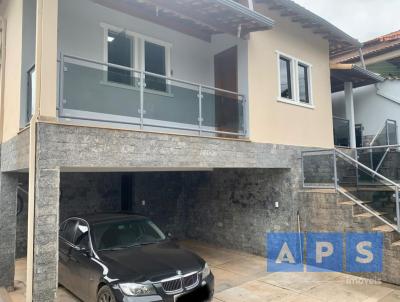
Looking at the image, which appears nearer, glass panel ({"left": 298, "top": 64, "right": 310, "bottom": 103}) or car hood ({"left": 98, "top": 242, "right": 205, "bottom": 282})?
car hood ({"left": 98, "top": 242, "right": 205, "bottom": 282})

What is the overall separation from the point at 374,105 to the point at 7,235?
13208mm

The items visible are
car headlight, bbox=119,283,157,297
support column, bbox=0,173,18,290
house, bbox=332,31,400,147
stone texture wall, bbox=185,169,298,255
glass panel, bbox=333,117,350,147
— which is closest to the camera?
car headlight, bbox=119,283,157,297

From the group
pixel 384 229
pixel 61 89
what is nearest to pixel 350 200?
pixel 384 229

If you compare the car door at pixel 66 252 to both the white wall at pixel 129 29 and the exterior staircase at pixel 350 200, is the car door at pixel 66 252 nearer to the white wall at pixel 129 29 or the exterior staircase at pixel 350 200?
the white wall at pixel 129 29

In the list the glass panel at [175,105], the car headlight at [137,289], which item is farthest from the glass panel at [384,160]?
the car headlight at [137,289]

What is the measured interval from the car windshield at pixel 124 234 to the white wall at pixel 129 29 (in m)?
3.97

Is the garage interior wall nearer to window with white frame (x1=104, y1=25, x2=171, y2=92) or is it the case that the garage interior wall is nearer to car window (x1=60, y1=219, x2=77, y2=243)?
car window (x1=60, y1=219, x2=77, y2=243)

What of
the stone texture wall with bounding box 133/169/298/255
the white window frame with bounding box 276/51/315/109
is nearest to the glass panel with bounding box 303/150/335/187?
the stone texture wall with bounding box 133/169/298/255

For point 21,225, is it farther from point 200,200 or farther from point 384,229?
point 384,229

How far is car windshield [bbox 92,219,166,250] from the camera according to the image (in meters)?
5.99

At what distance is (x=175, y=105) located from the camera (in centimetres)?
675

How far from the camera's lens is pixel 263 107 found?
8539mm

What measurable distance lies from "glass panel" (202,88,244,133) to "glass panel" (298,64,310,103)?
10.1ft

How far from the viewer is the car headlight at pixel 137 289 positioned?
4.78m
